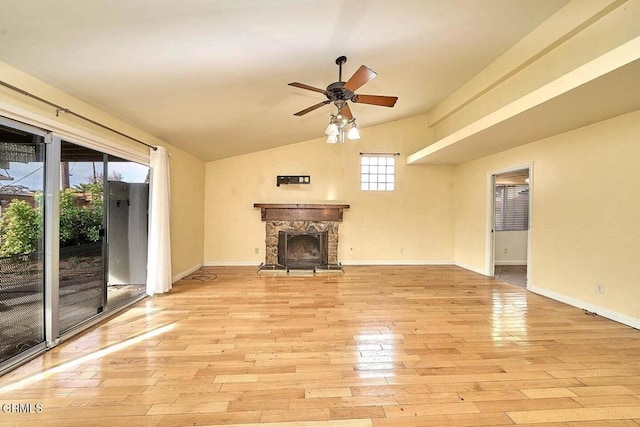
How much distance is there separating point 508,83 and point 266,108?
355cm

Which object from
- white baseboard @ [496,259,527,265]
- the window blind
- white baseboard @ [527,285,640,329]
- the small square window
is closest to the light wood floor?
white baseboard @ [527,285,640,329]

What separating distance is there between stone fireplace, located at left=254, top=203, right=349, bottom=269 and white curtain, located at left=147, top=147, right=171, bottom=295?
7.05 ft

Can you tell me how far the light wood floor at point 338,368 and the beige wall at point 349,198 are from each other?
256 cm

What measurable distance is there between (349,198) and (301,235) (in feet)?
4.52

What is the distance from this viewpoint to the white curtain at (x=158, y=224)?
385cm

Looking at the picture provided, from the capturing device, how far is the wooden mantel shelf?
19.3ft

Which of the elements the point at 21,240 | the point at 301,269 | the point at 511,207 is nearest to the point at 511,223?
the point at 511,207

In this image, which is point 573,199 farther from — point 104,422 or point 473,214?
point 104,422

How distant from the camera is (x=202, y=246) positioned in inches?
234

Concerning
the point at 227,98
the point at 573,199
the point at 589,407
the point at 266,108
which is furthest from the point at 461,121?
the point at 589,407

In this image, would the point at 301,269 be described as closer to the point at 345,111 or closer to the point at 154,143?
the point at 154,143

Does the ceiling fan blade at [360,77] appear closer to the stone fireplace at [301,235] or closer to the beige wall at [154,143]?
the beige wall at [154,143]

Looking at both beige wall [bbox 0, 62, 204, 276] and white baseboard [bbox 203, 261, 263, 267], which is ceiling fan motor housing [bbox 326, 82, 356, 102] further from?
white baseboard [bbox 203, 261, 263, 267]

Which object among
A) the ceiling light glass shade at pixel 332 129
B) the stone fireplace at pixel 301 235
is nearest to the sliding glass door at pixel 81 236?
the ceiling light glass shade at pixel 332 129
